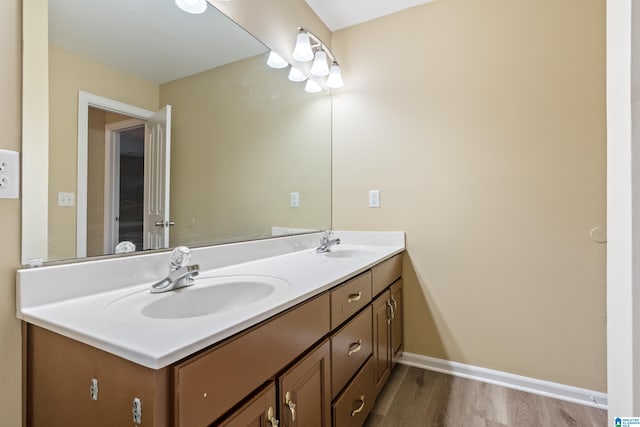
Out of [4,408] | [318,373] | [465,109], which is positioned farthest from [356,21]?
[4,408]

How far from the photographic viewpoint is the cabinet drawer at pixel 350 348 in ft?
3.51

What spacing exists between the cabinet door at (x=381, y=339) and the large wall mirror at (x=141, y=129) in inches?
28.5

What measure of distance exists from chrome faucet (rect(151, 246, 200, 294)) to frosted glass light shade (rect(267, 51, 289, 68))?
1.19 meters

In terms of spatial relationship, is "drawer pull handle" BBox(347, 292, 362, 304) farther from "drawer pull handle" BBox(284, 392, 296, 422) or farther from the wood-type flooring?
the wood-type flooring

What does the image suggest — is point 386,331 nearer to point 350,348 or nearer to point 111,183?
point 350,348

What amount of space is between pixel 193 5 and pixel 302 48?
72 centimetres

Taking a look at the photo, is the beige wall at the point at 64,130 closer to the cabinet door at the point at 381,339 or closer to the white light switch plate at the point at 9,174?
the white light switch plate at the point at 9,174

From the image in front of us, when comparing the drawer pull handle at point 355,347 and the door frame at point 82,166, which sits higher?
the door frame at point 82,166

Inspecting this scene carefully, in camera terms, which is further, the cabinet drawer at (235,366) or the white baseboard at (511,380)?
the white baseboard at (511,380)

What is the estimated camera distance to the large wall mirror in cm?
81

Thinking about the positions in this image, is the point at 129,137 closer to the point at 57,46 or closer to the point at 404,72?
the point at 57,46

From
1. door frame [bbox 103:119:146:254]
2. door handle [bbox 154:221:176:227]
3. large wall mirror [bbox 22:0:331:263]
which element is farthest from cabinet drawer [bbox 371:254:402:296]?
door frame [bbox 103:119:146:254]

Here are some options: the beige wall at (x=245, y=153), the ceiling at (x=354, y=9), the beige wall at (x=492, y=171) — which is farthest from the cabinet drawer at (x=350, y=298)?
the ceiling at (x=354, y=9)

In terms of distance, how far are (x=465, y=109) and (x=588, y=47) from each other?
61cm
